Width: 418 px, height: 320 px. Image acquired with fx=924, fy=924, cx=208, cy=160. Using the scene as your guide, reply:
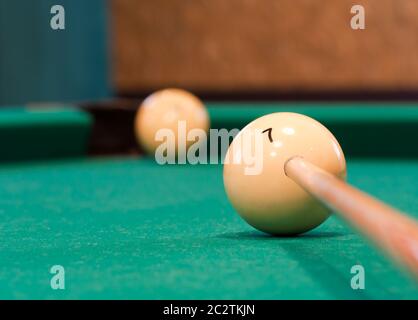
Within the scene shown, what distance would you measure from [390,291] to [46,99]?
5173mm

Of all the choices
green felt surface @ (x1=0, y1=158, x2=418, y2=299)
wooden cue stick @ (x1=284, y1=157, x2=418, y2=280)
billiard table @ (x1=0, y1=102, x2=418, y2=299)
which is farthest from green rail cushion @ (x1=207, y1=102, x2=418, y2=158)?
wooden cue stick @ (x1=284, y1=157, x2=418, y2=280)

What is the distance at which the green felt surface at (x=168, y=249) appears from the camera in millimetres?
1754

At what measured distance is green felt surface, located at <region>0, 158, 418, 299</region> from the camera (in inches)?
69.1

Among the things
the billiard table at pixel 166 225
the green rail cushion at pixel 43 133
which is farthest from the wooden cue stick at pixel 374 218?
the green rail cushion at pixel 43 133

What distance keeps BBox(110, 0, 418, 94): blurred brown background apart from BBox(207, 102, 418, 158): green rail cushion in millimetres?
3663

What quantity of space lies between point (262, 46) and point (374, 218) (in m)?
7.90

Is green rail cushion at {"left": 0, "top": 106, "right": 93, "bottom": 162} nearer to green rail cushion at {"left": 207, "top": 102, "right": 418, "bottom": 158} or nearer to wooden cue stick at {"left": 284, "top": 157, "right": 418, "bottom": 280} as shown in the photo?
green rail cushion at {"left": 207, "top": 102, "right": 418, "bottom": 158}

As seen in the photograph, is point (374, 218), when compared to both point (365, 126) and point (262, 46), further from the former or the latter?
point (262, 46)

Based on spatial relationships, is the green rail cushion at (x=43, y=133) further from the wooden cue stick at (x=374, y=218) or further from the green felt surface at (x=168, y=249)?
the wooden cue stick at (x=374, y=218)

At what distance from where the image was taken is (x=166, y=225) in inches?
107

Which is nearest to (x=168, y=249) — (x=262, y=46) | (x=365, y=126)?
(x=365, y=126)

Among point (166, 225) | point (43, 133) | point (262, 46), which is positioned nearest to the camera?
point (166, 225)

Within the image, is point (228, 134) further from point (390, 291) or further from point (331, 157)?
point (390, 291)

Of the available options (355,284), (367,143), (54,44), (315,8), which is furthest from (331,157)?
(315,8)
